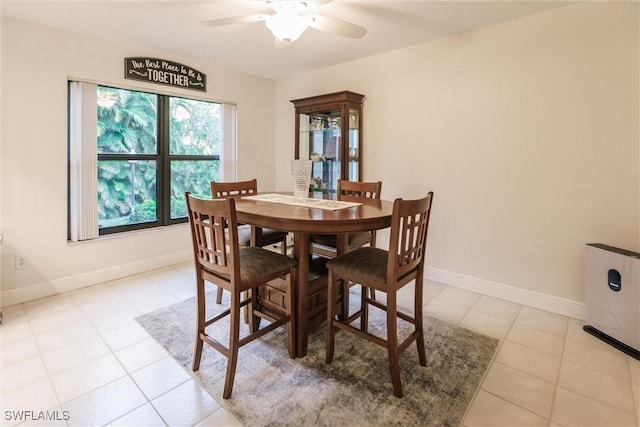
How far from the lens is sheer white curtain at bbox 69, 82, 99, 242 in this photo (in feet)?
9.72

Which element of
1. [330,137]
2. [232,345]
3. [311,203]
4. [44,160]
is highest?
[330,137]

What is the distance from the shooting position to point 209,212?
5.38ft

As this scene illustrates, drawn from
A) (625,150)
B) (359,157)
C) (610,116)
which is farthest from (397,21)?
(625,150)

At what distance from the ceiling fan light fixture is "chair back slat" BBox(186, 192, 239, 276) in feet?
3.86

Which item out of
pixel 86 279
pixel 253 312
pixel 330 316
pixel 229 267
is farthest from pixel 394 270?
pixel 86 279

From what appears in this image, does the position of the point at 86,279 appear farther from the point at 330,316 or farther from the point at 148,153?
the point at 330,316

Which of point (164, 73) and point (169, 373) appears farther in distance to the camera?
point (164, 73)

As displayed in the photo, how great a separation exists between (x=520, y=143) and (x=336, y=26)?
1.76 meters

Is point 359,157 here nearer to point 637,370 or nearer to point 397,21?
point 397,21

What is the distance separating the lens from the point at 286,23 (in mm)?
1995

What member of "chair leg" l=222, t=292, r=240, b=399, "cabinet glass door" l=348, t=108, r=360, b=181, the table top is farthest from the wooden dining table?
"cabinet glass door" l=348, t=108, r=360, b=181

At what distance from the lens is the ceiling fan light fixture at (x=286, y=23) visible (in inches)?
77.9

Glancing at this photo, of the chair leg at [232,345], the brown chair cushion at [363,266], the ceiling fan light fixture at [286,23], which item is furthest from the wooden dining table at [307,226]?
the ceiling fan light fixture at [286,23]

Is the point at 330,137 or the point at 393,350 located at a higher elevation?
the point at 330,137
